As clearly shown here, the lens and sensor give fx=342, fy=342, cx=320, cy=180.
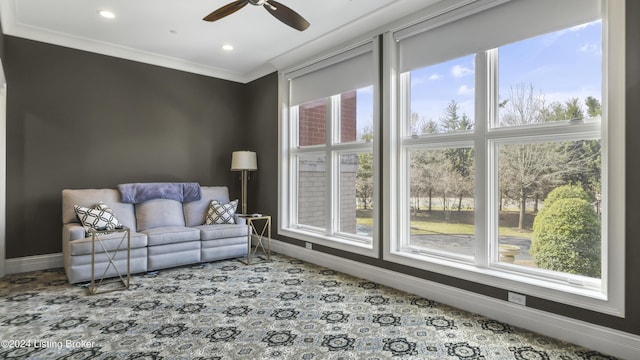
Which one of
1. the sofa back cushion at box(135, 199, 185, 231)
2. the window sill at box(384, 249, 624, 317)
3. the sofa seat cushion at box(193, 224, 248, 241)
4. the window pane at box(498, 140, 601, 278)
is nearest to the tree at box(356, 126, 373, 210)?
the window sill at box(384, 249, 624, 317)

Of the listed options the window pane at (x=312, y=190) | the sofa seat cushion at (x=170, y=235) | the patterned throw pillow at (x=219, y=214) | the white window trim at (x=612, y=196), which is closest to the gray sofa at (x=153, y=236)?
the sofa seat cushion at (x=170, y=235)

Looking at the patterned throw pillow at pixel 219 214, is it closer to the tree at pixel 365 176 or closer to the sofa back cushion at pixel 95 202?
the sofa back cushion at pixel 95 202

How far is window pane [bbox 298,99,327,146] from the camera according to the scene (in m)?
4.61

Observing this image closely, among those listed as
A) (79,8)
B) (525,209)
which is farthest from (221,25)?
(525,209)

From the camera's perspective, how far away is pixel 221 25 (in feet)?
12.6

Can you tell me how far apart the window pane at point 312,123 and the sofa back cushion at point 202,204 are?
1455 millimetres

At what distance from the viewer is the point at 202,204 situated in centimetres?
496

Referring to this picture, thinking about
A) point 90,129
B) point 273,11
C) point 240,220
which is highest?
point 273,11

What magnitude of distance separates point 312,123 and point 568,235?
10.6 feet

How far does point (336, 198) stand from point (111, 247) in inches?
103

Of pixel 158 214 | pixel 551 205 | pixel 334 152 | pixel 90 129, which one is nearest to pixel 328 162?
pixel 334 152

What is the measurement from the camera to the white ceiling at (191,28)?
3383 millimetres

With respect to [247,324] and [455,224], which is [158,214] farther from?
[455,224]

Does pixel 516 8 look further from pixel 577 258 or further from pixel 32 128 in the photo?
pixel 32 128
